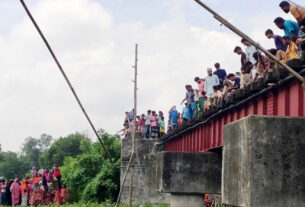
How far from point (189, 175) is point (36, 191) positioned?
1888 cm

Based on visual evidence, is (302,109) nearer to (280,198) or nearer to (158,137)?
(280,198)

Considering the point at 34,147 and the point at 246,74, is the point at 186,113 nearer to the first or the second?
the point at 246,74

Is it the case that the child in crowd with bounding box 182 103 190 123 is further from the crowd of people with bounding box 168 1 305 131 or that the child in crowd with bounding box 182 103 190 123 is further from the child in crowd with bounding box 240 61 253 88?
the child in crowd with bounding box 240 61 253 88

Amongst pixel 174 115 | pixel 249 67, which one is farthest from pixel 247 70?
pixel 174 115

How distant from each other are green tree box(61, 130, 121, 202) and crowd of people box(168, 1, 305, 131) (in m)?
14.7

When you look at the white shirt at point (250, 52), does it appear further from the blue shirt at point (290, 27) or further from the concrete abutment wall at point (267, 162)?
the concrete abutment wall at point (267, 162)

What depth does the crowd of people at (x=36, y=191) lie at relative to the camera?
31.9m

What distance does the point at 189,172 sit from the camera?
47.4ft

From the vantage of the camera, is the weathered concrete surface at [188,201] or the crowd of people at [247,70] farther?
→ the weathered concrete surface at [188,201]

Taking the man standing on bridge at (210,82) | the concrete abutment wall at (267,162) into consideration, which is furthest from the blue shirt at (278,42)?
the concrete abutment wall at (267,162)

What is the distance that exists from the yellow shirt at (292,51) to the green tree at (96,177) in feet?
79.3

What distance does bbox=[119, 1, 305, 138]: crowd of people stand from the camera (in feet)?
31.9

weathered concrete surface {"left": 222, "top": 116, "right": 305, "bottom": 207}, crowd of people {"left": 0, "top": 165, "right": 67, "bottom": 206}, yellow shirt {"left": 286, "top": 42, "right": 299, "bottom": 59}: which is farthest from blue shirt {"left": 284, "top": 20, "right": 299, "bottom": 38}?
crowd of people {"left": 0, "top": 165, "right": 67, "bottom": 206}

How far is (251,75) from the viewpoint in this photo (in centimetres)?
1204
